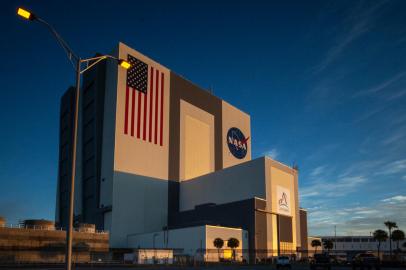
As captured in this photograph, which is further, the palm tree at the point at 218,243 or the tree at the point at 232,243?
the tree at the point at 232,243

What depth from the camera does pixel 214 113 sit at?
13262 cm

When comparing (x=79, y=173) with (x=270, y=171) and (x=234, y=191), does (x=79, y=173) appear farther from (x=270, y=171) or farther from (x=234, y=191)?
(x=270, y=171)

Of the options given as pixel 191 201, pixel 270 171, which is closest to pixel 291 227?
pixel 270 171

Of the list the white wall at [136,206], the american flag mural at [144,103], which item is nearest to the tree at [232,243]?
the white wall at [136,206]

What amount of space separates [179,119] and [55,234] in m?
49.1

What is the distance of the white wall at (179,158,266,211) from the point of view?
10175cm

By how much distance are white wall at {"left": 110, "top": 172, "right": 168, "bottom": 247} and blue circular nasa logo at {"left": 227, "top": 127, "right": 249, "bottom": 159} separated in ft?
113

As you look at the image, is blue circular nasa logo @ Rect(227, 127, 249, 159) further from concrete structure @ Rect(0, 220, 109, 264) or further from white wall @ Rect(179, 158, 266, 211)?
concrete structure @ Rect(0, 220, 109, 264)

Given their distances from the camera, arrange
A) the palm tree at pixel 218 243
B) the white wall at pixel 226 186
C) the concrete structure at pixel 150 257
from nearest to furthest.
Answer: the concrete structure at pixel 150 257, the palm tree at pixel 218 243, the white wall at pixel 226 186

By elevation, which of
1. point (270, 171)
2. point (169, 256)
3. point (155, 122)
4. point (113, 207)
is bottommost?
point (169, 256)

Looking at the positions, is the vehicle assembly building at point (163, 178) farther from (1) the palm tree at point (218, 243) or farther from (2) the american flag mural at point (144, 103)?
(1) the palm tree at point (218, 243)

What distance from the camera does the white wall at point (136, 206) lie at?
9681 centimetres

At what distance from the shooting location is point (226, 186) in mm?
106688

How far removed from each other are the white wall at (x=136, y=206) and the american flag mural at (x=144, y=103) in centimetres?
1095
